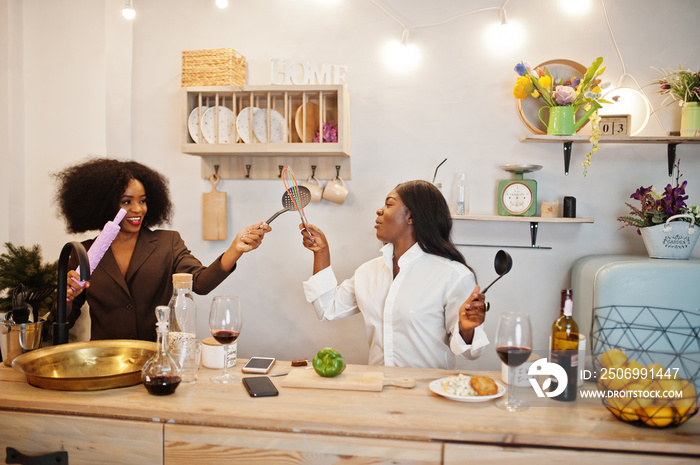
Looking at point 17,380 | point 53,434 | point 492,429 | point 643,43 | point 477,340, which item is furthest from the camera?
point 643,43

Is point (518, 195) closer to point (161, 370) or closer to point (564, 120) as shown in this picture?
point (564, 120)

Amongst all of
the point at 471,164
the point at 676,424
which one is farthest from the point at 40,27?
the point at 676,424

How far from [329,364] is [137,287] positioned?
1147 millimetres

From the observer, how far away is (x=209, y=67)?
3.05m

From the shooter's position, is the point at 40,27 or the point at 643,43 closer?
the point at 643,43

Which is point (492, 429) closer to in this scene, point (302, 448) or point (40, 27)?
point (302, 448)

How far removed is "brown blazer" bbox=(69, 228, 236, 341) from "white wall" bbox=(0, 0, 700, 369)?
0.83 metres

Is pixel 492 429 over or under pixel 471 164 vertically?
under

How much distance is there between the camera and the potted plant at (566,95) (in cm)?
279

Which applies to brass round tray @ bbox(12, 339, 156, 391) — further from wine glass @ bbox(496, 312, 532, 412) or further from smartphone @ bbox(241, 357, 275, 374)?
wine glass @ bbox(496, 312, 532, 412)

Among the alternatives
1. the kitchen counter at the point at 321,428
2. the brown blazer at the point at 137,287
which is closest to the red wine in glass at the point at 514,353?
the kitchen counter at the point at 321,428

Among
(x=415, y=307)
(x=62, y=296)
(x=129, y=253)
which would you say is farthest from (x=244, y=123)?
(x=62, y=296)

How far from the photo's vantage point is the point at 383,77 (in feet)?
10.5

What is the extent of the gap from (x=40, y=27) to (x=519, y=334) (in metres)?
3.30
